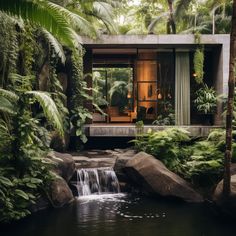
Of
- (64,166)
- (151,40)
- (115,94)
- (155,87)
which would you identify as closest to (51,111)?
(64,166)

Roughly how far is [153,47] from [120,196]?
6.26m

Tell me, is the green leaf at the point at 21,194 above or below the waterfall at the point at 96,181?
above

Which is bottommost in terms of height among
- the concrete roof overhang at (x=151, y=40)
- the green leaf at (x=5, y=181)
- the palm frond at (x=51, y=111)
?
the green leaf at (x=5, y=181)

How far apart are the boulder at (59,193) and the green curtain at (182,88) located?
6.26 metres

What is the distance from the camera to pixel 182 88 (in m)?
14.9

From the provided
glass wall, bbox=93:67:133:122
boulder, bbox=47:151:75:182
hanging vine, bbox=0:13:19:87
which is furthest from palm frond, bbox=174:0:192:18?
hanging vine, bbox=0:13:19:87

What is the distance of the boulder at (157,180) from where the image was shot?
9914 millimetres

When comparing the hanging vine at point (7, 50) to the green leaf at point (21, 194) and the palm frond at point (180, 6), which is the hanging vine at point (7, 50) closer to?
the green leaf at point (21, 194)

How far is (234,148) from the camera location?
11.0 meters

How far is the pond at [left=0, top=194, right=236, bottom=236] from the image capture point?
7.58 meters

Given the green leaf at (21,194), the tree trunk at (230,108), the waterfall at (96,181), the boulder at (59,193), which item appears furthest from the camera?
the waterfall at (96,181)

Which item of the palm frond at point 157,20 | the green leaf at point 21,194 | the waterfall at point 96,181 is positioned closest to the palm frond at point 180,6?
the palm frond at point 157,20

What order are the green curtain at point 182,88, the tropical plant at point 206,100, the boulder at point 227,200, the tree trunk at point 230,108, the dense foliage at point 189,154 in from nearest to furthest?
the tree trunk at point 230,108 → the boulder at point 227,200 → the dense foliage at point 189,154 → the tropical plant at point 206,100 → the green curtain at point 182,88

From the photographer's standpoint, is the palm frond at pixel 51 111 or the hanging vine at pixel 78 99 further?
the hanging vine at pixel 78 99
